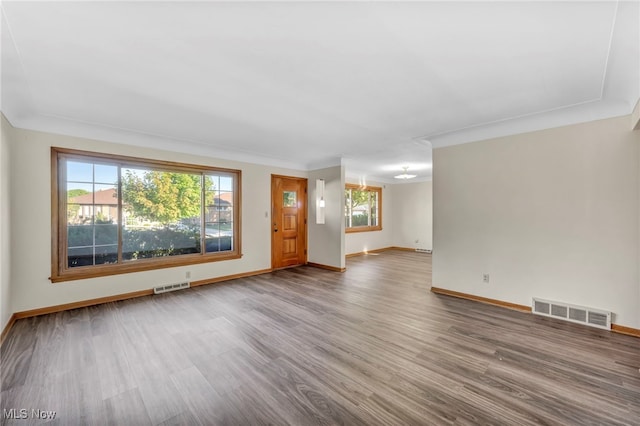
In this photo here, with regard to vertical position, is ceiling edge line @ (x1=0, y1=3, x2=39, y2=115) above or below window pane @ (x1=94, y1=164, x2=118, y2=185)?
above

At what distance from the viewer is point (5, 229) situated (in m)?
2.90

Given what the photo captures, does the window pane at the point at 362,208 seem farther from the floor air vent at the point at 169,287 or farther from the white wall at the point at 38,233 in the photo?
the white wall at the point at 38,233

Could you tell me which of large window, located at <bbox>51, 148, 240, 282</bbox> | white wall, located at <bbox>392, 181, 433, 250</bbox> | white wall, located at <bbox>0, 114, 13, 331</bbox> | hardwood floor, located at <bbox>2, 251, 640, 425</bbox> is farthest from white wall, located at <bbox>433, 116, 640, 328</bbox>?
white wall, located at <bbox>0, 114, 13, 331</bbox>

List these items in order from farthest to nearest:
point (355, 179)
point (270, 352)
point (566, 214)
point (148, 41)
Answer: point (355, 179) → point (566, 214) → point (270, 352) → point (148, 41)

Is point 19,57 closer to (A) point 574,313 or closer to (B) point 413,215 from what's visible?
(A) point 574,313

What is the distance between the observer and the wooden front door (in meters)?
6.01

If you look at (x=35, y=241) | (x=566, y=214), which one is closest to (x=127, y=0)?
(x=35, y=241)

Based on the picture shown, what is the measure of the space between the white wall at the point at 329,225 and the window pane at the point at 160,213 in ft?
8.67

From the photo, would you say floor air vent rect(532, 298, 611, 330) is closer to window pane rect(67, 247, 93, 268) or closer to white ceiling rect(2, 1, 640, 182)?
white ceiling rect(2, 1, 640, 182)

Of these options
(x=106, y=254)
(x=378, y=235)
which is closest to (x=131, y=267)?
(x=106, y=254)

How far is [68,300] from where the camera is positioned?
353 centimetres

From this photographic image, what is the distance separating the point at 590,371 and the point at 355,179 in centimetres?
635

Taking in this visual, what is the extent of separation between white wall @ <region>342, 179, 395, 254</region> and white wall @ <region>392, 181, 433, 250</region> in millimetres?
170

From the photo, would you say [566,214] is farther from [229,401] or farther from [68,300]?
[68,300]
